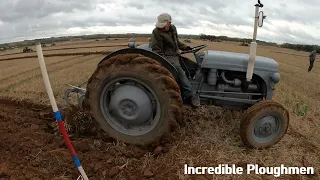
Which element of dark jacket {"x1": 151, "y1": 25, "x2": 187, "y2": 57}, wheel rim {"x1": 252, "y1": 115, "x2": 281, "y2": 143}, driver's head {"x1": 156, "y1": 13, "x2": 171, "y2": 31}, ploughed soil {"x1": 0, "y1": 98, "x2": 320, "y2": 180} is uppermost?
driver's head {"x1": 156, "y1": 13, "x2": 171, "y2": 31}

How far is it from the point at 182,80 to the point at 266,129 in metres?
1.55

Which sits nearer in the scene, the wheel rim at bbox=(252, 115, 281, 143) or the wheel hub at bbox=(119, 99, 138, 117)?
the wheel hub at bbox=(119, 99, 138, 117)

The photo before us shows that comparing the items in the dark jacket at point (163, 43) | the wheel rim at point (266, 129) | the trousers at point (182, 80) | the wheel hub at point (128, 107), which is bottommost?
the wheel rim at point (266, 129)

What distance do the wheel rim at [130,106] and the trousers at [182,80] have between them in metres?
0.61

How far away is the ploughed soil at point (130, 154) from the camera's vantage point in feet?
13.3

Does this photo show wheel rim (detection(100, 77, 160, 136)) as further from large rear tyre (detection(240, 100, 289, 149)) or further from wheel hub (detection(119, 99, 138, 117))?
large rear tyre (detection(240, 100, 289, 149))

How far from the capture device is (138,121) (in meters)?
4.71

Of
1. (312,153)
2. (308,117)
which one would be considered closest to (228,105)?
(312,153)

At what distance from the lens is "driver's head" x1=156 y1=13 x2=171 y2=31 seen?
16.1 ft

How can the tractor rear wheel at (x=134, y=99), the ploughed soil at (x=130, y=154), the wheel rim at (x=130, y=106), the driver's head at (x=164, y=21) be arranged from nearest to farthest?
1. the ploughed soil at (x=130, y=154)
2. the tractor rear wheel at (x=134, y=99)
3. the wheel rim at (x=130, y=106)
4. the driver's head at (x=164, y=21)

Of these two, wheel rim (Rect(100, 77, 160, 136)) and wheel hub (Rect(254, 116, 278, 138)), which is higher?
wheel rim (Rect(100, 77, 160, 136))

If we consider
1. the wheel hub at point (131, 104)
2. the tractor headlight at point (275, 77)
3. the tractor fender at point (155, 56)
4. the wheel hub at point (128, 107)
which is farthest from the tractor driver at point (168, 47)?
the tractor headlight at point (275, 77)

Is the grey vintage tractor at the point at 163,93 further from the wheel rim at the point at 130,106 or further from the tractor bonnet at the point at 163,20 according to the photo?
the tractor bonnet at the point at 163,20

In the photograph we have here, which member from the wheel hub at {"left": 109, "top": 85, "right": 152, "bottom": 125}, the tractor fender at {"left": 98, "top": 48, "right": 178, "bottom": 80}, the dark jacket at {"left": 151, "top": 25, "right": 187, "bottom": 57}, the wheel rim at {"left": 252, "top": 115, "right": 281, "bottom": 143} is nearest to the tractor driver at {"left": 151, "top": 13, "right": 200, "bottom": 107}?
the dark jacket at {"left": 151, "top": 25, "right": 187, "bottom": 57}
